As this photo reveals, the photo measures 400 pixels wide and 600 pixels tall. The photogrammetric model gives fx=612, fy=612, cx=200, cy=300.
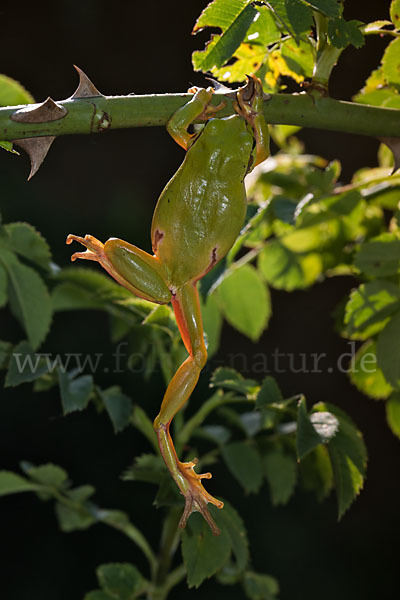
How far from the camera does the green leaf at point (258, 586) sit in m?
0.53

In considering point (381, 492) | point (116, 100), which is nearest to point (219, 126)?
point (116, 100)

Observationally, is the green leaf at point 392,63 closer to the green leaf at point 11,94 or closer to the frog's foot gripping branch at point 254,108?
the frog's foot gripping branch at point 254,108

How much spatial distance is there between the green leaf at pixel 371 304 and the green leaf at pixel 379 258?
10 millimetres

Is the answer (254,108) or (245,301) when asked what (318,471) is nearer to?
(245,301)

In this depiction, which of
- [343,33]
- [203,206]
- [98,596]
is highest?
[343,33]

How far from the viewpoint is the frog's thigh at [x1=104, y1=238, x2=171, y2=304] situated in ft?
1.00

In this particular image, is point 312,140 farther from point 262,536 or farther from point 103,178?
point 262,536

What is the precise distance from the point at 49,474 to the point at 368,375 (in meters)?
0.28

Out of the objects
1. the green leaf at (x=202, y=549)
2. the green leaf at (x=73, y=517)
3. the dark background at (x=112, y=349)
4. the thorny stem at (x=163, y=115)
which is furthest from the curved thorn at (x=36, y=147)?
the dark background at (x=112, y=349)

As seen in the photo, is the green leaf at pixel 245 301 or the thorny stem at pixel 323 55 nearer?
the thorny stem at pixel 323 55

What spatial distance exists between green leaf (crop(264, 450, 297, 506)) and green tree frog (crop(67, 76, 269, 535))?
9.1 inches

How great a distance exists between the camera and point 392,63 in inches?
16.2

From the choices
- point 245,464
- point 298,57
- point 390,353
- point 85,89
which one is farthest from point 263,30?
point 245,464

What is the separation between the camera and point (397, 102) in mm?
410
